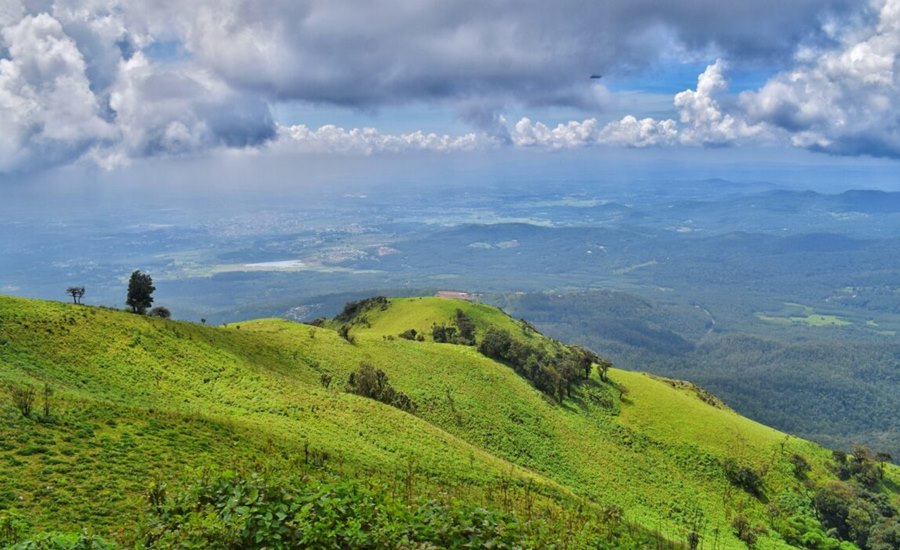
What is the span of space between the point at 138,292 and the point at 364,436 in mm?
34458

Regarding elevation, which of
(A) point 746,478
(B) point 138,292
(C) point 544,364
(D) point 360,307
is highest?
(B) point 138,292

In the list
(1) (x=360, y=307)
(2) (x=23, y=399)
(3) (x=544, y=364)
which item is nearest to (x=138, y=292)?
(2) (x=23, y=399)

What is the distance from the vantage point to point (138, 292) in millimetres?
56375

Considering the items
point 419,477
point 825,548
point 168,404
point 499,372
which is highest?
point 168,404

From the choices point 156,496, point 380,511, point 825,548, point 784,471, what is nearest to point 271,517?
point 380,511

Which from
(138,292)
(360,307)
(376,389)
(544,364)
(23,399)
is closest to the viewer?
(23,399)

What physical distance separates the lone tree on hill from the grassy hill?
28.9ft

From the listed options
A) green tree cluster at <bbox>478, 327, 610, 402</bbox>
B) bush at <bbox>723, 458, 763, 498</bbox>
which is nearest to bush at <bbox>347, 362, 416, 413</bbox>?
green tree cluster at <bbox>478, 327, 610, 402</bbox>

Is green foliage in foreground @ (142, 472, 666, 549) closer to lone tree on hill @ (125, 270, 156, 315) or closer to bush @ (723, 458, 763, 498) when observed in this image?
lone tree on hill @ (125, 270, 156, 315)

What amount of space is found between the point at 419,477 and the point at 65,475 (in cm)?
1728

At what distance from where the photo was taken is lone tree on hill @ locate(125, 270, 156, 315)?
185ft

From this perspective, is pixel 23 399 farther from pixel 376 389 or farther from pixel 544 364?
pixel 544 364

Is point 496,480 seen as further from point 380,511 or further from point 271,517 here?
point 271,517

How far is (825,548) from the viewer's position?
48.5 m
